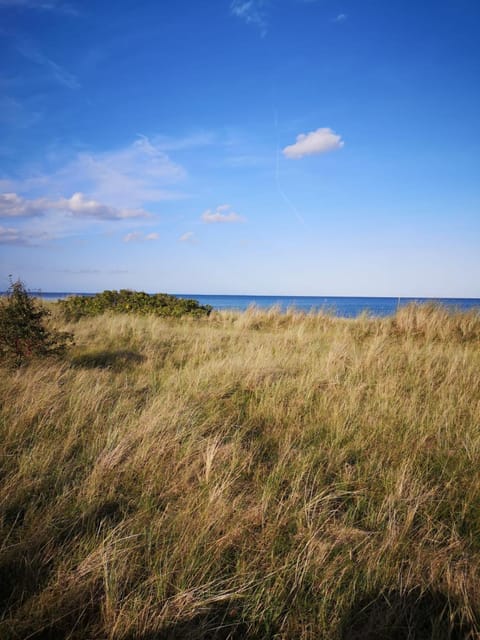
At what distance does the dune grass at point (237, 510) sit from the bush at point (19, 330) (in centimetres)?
94

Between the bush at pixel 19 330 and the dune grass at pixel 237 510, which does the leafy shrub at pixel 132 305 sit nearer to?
the bush at pixel 19 330

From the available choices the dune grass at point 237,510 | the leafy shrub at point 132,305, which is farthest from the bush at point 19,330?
the leafy shrub at point 132,305

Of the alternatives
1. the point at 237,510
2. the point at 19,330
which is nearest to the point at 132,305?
the point at 19,330

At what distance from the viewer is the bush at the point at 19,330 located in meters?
5.04

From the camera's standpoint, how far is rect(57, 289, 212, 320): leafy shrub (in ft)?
43.0

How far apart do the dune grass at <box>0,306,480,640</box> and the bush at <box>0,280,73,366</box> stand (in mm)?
941

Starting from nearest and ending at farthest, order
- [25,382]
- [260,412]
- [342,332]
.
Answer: [260,412] < [25,382] < [342,332]

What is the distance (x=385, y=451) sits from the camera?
2932 millimetres

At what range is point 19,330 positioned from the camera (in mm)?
5062

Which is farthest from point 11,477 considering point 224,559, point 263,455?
point 263,455

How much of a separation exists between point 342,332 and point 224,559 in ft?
27.0

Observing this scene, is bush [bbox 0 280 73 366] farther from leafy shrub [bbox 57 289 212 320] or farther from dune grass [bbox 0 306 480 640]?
leafy shrub [bbox 57 289 212 320]

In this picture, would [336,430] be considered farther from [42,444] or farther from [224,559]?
[42,444]

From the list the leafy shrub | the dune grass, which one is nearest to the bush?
the dune grass
